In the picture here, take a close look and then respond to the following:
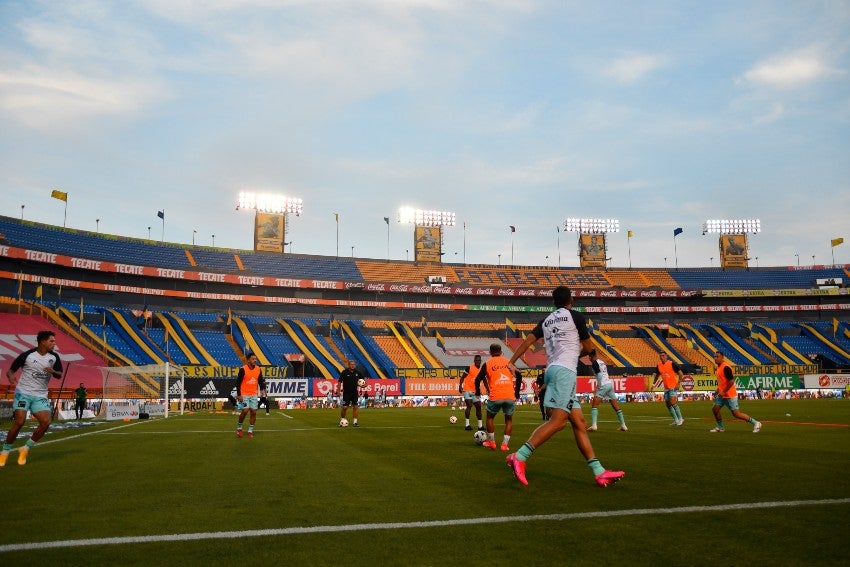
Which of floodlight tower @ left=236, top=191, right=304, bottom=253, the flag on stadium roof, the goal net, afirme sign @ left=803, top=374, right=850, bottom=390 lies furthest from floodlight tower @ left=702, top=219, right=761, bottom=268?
the goal net

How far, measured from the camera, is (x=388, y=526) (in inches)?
221

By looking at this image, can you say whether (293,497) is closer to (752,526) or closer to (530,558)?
(530,558)

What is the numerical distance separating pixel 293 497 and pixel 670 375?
16.1 meters

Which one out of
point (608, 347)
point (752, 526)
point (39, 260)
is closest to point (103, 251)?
point (39, 260)

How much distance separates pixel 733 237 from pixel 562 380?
89814mm

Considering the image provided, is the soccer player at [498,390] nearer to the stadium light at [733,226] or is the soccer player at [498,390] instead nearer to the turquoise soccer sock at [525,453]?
the turquoise soccer sock at [525,453]

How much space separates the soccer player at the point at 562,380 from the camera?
7.75 m

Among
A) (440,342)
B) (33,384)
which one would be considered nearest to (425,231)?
(440,342)

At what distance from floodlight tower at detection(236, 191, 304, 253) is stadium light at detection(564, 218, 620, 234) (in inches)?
1557

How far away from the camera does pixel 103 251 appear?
193 ft

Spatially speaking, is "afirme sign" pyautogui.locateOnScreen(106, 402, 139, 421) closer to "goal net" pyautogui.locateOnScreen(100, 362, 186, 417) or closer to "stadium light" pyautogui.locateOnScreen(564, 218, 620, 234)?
"goal net" pyautogui.locateOnScreen(100, 362, 186, 417)

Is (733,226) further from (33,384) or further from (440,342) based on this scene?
(33,384)

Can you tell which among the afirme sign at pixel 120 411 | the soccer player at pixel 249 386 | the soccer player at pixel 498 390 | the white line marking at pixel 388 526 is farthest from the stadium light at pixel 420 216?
the white line marking at pixel 388 526

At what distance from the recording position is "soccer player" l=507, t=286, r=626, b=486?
7754 mm
